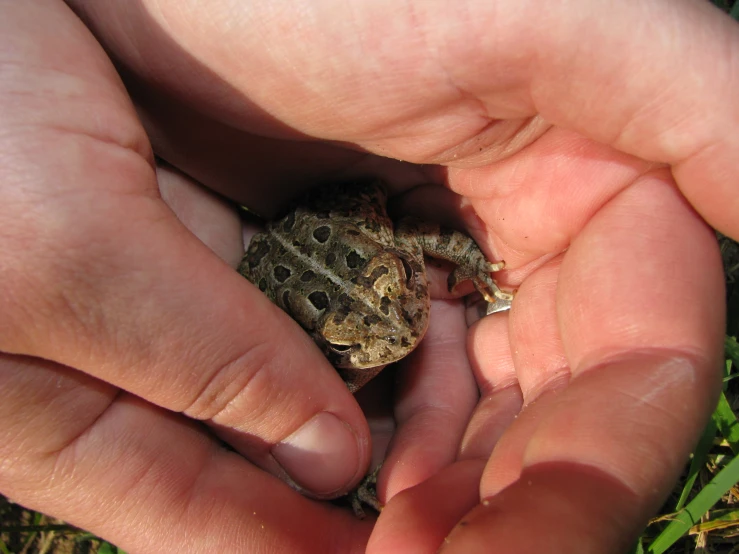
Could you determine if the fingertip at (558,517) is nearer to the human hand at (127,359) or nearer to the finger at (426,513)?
the finger at (426,513)

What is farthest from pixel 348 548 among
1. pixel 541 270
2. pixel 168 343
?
pixel 541 270

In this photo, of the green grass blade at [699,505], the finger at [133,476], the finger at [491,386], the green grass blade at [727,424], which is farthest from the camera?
the green grass blade at [727,424]

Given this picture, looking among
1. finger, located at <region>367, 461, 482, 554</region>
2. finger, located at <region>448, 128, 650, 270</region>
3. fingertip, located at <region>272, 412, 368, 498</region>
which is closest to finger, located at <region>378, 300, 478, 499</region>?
fingertip, located at <region>272, 412, 368, 498</region>

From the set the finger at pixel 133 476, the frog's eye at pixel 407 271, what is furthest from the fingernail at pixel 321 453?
the frog's eye at pixel 407 271

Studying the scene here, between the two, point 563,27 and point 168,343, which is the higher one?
point 563,27

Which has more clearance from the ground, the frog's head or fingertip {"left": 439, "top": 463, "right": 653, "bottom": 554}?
fingertip {"left": 439, "top": 463, "right": 653, "bottom": 554}

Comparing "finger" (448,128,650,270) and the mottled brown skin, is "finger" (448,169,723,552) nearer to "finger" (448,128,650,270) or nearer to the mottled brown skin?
"finger" (448,128,650,270)

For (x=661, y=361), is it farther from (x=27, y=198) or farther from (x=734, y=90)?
(x=27, y=198)
